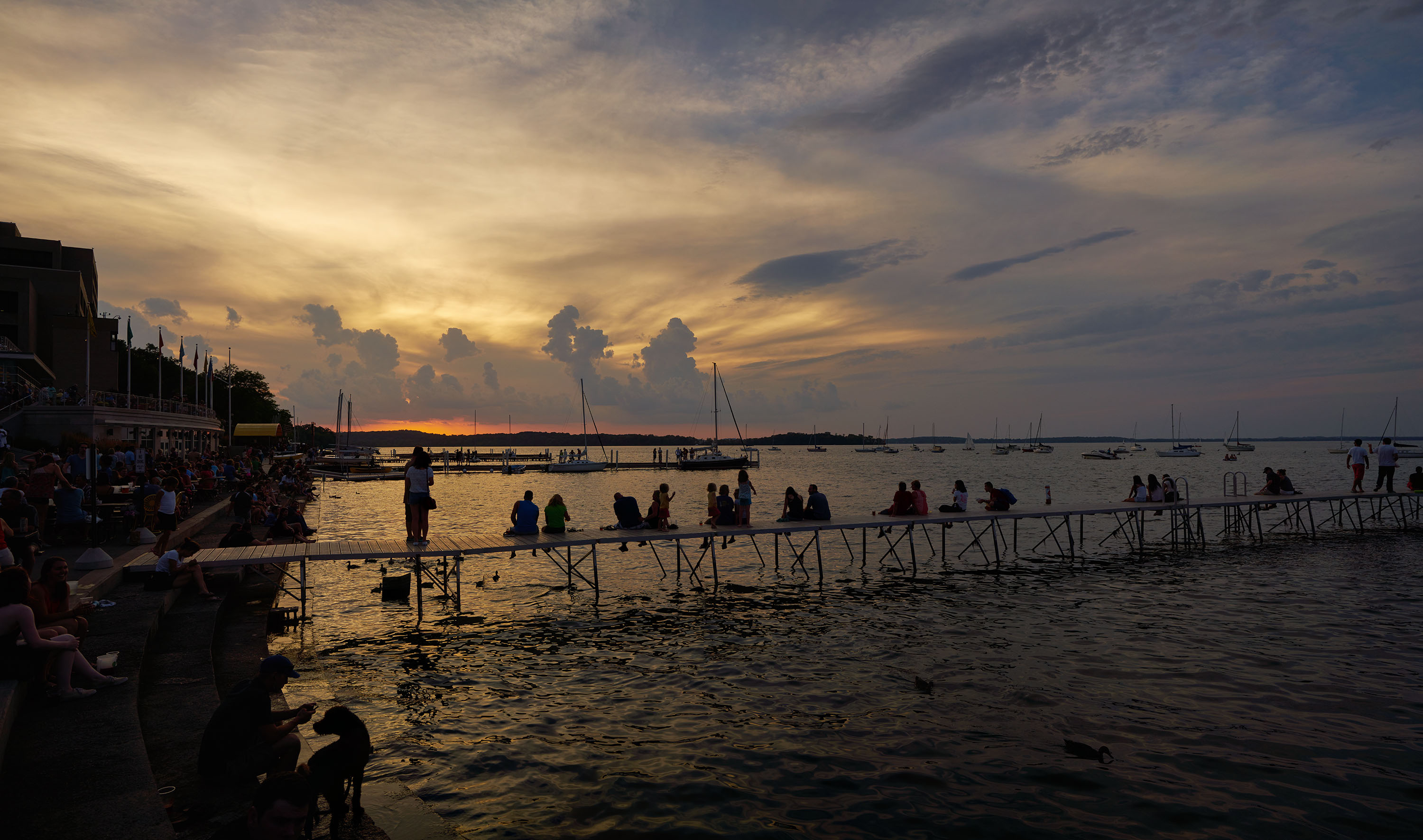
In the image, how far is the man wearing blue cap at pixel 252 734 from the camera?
23.8 ft

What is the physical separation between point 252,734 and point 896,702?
9.40m

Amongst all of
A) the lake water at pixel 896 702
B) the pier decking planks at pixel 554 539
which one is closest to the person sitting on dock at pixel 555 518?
the pier decking planks at pixel 554 539

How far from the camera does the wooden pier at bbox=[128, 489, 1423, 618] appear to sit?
18.1 m

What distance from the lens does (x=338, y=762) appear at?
7020mm

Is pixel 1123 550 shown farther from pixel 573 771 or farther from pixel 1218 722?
pixel 573 771

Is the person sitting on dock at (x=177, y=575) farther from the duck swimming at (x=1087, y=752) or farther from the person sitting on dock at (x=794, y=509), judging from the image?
the duck swimming at (x=1087, y=752)

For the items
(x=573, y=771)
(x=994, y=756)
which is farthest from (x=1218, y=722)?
(x=573, y=771)

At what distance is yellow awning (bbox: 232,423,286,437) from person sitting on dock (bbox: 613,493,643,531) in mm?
84217

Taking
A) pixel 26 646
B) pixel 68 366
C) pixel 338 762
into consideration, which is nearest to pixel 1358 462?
pixel 338 762

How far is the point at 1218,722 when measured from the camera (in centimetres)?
1152

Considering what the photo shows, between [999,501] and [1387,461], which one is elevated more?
[1387,461]

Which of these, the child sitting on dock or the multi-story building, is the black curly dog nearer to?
the child sitting on dock

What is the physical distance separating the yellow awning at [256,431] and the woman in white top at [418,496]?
84766 millimetres

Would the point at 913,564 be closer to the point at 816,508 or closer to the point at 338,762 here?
the point at 816,508
